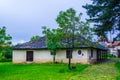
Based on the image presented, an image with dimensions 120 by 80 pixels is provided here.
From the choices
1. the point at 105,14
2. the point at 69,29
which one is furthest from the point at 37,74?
the point at 105,14

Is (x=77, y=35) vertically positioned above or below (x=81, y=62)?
above

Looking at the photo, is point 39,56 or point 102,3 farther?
point 39,56

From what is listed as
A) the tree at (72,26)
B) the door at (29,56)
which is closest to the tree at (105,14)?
the tree at (72,26)

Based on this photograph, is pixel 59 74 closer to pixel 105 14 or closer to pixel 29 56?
pixel 105 14

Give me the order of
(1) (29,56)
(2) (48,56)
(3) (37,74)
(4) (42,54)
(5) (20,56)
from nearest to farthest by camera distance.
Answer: (3) (37,74) < (2) (48,56) < (4) (42,54) < (1) (29,56) < (5) (20,56)

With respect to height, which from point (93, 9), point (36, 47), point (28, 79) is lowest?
point (28, 79)

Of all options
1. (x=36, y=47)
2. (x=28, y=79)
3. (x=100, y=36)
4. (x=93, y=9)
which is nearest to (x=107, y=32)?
(x=100, y=36)

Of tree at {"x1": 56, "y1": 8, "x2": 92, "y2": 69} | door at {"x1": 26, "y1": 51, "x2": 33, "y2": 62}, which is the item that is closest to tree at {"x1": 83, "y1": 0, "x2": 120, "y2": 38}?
tree at {"x1": 56, "y1": 8, "x2": 92, "y2": 69}

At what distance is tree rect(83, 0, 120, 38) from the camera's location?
35312 mm

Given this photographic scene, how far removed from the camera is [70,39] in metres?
33.2

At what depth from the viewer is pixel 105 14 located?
35.2 m

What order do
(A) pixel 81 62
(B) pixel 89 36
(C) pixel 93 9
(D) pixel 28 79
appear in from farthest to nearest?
1. (A) pixel 81 62
2. (C) pixel 93 9
3. (B) pixel 89 36
4. (D) pixel 28 79

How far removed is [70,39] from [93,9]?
6350 mm

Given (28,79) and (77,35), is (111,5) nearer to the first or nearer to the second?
(77,35)
